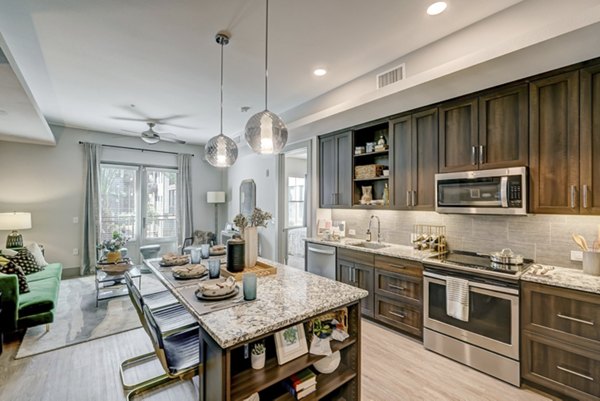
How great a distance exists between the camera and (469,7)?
2.12 m

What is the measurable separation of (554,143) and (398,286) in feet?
6.36

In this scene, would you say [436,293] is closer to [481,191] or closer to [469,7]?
[481,191]

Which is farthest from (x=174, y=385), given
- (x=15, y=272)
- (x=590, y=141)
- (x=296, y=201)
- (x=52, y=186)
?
(x=52, y=186)

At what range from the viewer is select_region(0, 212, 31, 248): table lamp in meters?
4.50

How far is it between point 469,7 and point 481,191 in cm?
161

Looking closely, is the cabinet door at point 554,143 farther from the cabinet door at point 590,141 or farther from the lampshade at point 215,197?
the lampshade at point 215,197

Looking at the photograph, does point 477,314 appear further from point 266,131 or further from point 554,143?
point 266,131

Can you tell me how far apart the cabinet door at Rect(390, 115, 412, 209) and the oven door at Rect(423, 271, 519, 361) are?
102 cm

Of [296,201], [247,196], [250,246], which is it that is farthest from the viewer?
[296,201]

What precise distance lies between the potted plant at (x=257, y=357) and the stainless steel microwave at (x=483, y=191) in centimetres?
239

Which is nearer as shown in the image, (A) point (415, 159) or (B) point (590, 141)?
(B) point (590, 141)

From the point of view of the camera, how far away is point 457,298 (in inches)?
98.7

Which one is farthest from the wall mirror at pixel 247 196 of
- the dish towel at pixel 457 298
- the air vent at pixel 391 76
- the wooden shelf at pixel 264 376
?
the wooden shelf at pixel 264 376

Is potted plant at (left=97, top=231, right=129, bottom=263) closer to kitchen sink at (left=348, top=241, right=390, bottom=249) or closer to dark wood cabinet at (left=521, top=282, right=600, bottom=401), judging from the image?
kitchen sink at (left=348, top=241, right=390, bottom=249)
